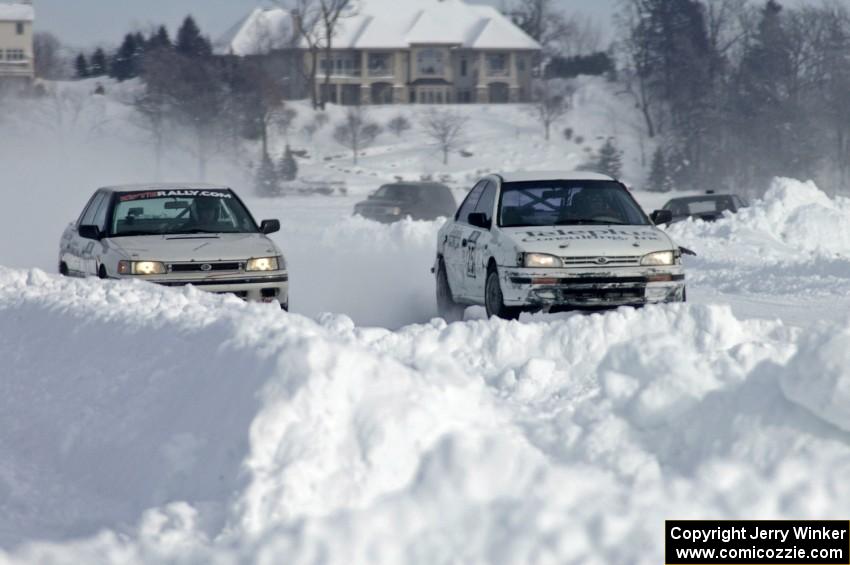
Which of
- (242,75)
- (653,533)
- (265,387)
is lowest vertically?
(653,533)

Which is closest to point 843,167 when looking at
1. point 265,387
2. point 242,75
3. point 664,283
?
point 242,75

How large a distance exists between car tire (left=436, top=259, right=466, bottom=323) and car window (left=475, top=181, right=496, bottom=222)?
87 cm

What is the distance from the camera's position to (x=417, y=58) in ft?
341

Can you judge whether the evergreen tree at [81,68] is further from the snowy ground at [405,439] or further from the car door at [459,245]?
the snowy ground at [405,439]

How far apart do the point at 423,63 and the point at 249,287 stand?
9283cm

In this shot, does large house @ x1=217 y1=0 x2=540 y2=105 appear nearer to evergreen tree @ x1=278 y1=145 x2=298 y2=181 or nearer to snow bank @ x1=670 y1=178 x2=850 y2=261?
evergreen tree @ x1=278 y1=145 x2=298 y2=181

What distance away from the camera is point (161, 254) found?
12594 millimetres

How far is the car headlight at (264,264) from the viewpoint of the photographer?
12.7m

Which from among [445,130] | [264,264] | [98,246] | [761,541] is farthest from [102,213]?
[445,130]

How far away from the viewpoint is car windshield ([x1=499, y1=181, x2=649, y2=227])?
12812 mm

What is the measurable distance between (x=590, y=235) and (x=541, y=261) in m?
0.59

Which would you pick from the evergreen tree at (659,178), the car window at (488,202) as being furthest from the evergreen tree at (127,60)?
the car window at (488,202)

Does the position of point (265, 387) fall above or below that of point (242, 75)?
below

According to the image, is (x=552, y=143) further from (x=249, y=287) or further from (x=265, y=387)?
(x=265, y=387)
